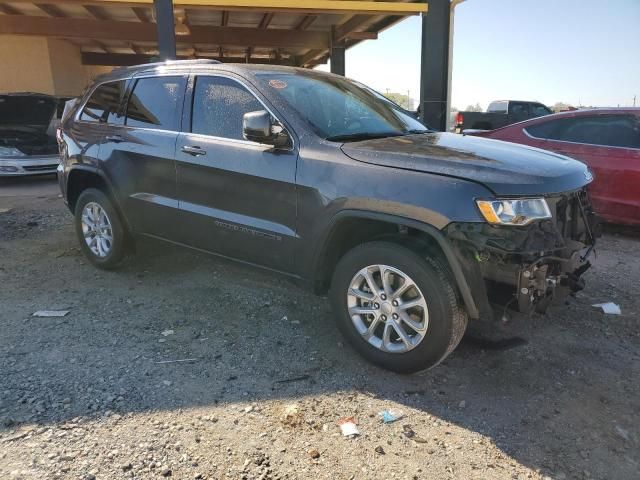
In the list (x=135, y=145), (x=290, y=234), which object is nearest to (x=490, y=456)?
(x=290, y=234)

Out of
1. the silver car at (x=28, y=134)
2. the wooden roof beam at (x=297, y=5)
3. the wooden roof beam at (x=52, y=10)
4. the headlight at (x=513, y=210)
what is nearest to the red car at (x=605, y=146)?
the headlight at (x=513, y=210)

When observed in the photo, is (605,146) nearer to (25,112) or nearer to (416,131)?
(416,131)

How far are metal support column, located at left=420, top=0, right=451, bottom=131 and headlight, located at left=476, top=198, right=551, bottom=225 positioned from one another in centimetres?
686

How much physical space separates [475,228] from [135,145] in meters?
3.01

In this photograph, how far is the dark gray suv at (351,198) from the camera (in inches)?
112

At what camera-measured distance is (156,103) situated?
4.39 metres

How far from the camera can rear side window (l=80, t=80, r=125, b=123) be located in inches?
188

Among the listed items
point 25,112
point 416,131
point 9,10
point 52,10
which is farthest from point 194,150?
point 9,10

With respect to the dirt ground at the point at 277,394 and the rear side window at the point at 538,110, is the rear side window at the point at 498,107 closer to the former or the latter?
the rear side window at the point at 538,110

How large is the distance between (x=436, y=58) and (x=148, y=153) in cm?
682

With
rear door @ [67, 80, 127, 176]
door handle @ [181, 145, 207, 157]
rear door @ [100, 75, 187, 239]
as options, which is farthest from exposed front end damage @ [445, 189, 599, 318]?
rear door @ [67, 80, 127, 176]

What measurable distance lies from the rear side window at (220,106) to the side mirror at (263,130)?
303 millimetres

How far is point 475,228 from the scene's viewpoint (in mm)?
2781

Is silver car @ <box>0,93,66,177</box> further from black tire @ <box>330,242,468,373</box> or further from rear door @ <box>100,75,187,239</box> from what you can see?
black tire @ <box>330,242,468,373</box>
